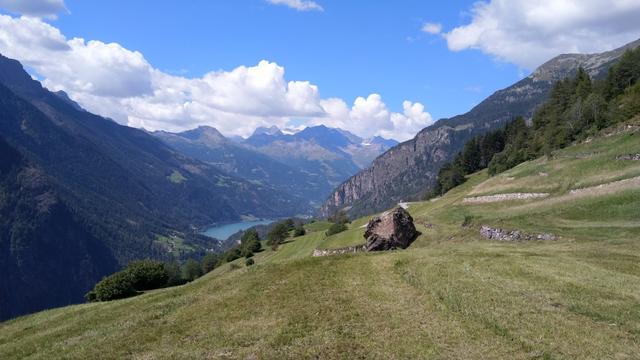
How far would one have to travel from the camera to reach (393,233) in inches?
2384

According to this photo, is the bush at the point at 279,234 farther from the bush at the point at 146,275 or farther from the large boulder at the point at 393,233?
the bush at the point at 146,275

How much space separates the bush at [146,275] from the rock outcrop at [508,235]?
36654 mm

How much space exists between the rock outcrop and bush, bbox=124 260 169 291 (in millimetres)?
36654

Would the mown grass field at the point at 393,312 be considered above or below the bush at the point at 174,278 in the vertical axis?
above

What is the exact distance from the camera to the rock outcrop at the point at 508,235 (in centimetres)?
4719

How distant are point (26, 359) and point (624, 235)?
45551 mm

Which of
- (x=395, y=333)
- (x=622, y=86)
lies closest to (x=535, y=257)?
(x=395, y=333)

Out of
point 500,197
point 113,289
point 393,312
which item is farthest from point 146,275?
point 500,197

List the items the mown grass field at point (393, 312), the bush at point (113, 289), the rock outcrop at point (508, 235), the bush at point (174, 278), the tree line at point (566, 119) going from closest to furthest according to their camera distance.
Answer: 1. the mown grass field at point (393, 312)
2. the bush at point (113, 289)
3. the rock outcrop at point (508, 235)
4. the bush at point (174, 278)
5. the tree line at point (566, 119)

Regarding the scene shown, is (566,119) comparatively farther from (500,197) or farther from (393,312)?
(393,312)

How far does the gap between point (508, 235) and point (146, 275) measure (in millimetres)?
39244

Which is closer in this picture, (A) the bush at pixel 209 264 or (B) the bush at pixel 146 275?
(B) the bush at pixel 146 275

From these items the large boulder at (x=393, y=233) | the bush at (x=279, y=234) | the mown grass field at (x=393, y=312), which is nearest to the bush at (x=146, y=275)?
the mown grass field at (x=393, y=312)

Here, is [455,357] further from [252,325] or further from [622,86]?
[622,86]
